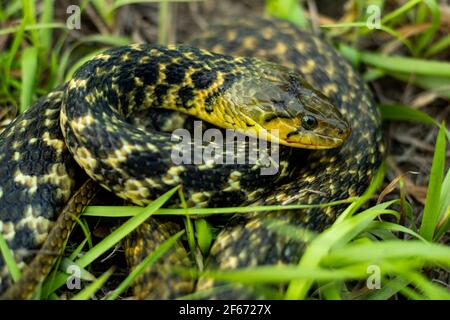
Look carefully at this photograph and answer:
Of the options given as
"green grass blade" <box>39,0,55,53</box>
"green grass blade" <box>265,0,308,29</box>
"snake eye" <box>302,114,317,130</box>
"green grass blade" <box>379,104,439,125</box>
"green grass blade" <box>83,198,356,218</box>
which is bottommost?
"green grass blade" <box>83,198,356,218</box>

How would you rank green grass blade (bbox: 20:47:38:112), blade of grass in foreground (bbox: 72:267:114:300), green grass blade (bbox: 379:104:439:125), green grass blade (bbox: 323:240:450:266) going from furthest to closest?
green grass blade (bbox: 379:104:439:125), green grass blade (bbox: 20:47:38:112), blade of grass in foreground (bbox: 72:267:114:300), green grass blade (bbox: 323:240:450:266)

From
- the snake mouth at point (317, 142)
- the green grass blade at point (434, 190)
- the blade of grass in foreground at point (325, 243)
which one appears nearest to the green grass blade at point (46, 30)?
the snake mouth at point (317, 142)

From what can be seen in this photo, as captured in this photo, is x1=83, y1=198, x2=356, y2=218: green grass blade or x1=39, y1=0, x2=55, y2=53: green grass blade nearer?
x1=83, y1=198, x2=356, y2=218: green grass blade

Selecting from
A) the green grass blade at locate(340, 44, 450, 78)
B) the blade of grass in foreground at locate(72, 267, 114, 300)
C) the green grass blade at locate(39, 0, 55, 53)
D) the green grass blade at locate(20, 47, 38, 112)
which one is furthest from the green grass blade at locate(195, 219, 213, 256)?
the green grass blade at locate(340, 44, 450, 78)

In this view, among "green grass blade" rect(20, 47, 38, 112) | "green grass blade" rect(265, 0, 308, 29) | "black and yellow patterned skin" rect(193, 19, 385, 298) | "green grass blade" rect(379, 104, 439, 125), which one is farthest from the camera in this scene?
"green grass blade" rect(265, 0, 308, 29)

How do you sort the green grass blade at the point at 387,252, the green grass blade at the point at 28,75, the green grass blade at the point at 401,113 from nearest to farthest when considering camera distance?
1. the green grass blade at the point at 387,252
2. the green grass blade at the point at 28,75
3. the green grass blade at the point at 401,113

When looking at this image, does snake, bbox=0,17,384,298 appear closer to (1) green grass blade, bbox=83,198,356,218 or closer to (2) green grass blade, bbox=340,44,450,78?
(1) green grass blade, bbox=83,198,356,218

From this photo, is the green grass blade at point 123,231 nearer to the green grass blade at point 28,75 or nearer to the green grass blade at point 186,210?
the green grass blade at point 186,210

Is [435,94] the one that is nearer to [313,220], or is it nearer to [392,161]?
[392,161]
